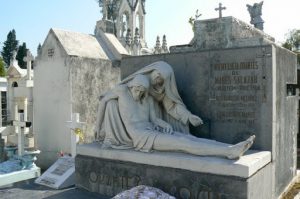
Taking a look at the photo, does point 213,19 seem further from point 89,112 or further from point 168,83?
point 89,112

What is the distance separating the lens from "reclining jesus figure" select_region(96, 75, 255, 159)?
396 cm

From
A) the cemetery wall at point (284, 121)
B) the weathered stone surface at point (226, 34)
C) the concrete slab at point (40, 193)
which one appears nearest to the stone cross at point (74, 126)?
the concrete slab at point (40, 193)

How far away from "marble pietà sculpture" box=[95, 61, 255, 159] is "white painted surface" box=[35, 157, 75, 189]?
2.55ft

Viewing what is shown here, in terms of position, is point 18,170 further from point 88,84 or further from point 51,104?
point 88,84

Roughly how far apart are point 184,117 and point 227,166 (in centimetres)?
123

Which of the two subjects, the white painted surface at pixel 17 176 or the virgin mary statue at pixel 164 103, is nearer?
the virgin mary statue at pixel 164 103

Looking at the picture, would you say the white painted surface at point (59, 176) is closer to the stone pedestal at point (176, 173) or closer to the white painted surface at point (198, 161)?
the stone pedestal at point (176, 173)

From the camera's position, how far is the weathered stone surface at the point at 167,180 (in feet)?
11.3

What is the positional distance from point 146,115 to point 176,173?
0.98 meters

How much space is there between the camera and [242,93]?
4.44 meters

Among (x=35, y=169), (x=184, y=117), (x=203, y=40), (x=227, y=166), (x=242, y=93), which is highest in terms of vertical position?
(x=203, y=40)

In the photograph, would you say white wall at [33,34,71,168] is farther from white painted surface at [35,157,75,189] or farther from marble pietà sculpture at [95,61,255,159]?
marble pietà sculpture at [95,61,255,159]

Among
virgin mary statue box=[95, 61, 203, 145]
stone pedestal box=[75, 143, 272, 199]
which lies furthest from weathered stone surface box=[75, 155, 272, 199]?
virgin mary statue box=[95, 61, 203, 145]

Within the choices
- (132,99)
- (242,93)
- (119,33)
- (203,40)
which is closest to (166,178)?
(132,99)
